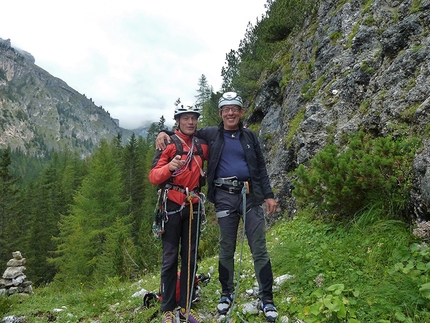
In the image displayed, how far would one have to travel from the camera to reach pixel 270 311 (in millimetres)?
4027

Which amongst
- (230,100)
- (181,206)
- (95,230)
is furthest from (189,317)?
(95,230)

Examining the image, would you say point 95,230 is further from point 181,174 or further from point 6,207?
point 181,174

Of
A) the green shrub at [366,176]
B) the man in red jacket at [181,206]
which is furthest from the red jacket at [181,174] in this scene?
the green shrub at [366,176]

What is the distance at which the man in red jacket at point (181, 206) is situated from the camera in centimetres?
428

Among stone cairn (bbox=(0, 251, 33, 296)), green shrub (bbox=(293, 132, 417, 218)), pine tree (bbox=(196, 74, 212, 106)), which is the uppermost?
pine tree (bbox=(196, 74, 212, 106))

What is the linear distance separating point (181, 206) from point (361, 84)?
7425 millimetres

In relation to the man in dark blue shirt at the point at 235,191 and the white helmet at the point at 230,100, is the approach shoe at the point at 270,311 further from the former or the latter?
the white helmet at the point at 230,100

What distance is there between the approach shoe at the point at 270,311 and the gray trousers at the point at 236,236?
88 millimetres

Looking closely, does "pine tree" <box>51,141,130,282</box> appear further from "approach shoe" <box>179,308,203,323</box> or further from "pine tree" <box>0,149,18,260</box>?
"approach shoe" <box>179,308,203,323</box>

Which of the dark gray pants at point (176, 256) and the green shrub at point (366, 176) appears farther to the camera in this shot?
the green shrub at point (366, 176)

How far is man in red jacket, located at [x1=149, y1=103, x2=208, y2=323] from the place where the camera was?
14.0 feet

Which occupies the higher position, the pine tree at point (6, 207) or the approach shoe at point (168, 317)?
the pine tree at point (6, 207)

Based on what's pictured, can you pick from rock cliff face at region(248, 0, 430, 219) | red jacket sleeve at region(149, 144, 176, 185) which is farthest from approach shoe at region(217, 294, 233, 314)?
rock cliff face at region(248, 0, 430, 219)

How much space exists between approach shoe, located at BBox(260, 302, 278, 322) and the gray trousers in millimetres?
88
